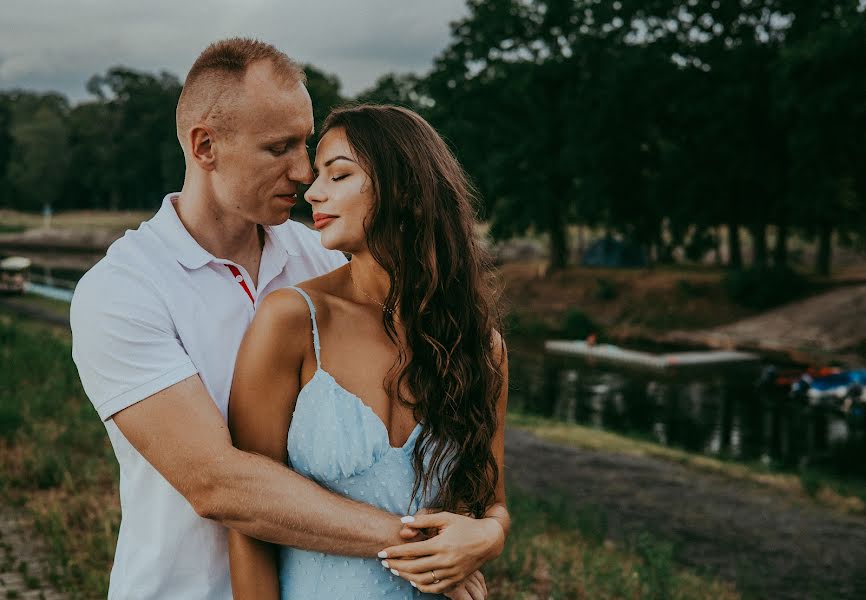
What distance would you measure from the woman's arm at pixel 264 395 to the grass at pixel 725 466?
10.9 meters

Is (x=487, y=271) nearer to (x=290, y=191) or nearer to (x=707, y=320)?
(x=290, y=191)

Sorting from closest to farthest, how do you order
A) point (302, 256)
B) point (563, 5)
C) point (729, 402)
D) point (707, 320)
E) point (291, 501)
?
point (291, 501), point (302, 256), point (729, 402), point (707, 320), point (563, 5)

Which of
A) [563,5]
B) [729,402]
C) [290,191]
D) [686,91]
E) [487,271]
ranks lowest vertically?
[729,402]

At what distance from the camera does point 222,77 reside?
8.63 feet

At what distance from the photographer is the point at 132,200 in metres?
84.9

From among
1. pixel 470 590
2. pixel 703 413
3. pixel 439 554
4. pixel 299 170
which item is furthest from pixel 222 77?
pixel 703 413

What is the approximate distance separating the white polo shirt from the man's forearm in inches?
8.6

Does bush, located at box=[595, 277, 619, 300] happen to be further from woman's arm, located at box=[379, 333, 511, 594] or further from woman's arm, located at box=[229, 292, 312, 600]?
woman's arm, located at box=[229, 292, 312, 600]

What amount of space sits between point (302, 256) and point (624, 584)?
4.31 metres

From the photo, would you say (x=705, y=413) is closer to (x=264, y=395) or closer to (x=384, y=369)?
(x=384, y=369)

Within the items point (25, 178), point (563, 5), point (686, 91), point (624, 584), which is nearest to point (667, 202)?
point (686, 91)

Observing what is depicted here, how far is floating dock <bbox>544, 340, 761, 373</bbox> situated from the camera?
1024 inches

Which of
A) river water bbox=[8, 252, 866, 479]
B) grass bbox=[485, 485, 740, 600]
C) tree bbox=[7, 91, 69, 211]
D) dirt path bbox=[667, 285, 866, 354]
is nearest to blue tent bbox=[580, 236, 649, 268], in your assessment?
dirt path bbox=[667, 285, 866, 354]

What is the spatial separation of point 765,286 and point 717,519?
2365 cm
